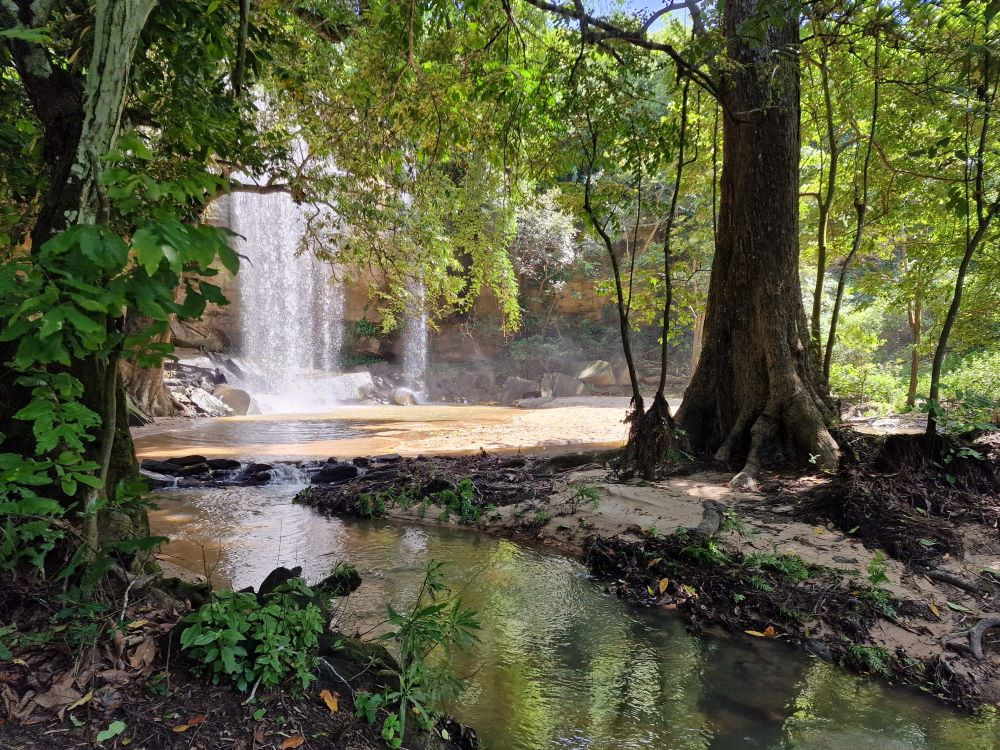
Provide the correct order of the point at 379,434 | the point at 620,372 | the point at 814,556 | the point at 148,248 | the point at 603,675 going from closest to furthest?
the point at 148,248, the point at 603,675, the point at 814,556, the point at 379,434, the point at 620,372

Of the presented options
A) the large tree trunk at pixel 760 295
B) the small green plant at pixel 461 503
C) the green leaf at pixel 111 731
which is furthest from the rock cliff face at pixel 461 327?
the green leaf at pixel 111 731

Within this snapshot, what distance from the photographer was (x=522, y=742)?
2.67 metres

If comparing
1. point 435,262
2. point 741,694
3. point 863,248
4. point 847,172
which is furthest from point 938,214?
point 741,694

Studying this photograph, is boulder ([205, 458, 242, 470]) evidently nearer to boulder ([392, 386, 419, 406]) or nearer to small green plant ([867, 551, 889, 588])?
small green plant ([867, 551, 889, 588])

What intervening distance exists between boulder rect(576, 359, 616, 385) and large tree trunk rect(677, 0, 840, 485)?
1675cm

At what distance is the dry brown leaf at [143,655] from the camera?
218 cm

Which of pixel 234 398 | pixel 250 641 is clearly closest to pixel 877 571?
pixel 250 641

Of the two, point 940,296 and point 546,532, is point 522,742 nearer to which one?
point 546,532

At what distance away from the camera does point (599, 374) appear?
24.1 metres

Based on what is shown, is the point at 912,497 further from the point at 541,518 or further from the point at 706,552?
the point at 541,518

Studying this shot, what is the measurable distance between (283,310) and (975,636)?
85.7 ft

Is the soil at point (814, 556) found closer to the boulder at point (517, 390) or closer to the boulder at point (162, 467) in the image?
the boulder at point (162, 467)

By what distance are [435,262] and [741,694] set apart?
7.75 m

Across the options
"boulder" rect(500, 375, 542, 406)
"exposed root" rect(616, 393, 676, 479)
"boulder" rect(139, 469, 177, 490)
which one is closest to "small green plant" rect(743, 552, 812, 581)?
"exposed root" rect(616, 393, 676, 479)
